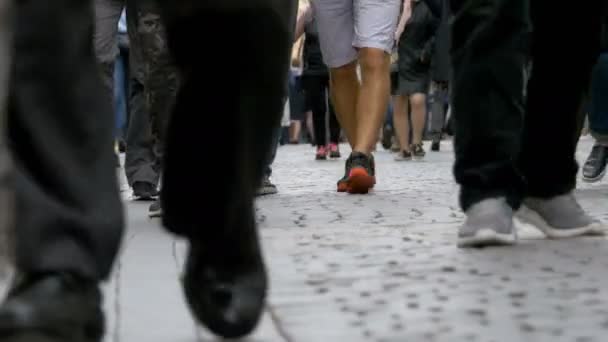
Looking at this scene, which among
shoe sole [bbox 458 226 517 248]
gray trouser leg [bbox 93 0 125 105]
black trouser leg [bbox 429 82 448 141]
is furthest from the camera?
black trouser leg [bbox 429 82 448 141]

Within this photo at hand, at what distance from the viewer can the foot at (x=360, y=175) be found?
750 centimetres

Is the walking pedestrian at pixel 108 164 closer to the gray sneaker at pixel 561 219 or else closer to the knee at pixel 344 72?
the gray sneaker at pixel 561 219

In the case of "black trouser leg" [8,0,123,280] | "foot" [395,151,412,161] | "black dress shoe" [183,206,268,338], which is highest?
"black trouser leg" [8,0,123,280]

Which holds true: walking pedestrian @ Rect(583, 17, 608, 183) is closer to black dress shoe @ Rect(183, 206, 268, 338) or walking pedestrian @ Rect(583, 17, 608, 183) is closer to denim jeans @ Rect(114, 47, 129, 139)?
black dress shoe @ Rect(183, 206, 268, 338)

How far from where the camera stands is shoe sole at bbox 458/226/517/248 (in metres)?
4.08

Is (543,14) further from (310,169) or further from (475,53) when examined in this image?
(310,169)

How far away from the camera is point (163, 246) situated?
4719 mm

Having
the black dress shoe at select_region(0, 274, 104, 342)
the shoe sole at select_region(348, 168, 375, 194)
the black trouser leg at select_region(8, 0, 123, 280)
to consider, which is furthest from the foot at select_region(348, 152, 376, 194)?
the black dress shoe at select_region(0, 274, 104, 342)

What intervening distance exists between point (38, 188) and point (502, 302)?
117 centimetres

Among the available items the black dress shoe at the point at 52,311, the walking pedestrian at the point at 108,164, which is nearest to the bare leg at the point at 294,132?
the walking pedestrian at the point at 108,164

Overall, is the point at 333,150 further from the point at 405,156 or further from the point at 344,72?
the point at 344,72

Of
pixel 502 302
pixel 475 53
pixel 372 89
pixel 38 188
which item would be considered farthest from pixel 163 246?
pixel 372 89

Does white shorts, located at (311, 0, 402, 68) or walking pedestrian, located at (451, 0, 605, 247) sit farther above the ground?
walking pedestrian, located at (451, 0, 605, 247)

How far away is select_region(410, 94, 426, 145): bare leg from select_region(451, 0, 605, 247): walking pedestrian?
32.3 ft
